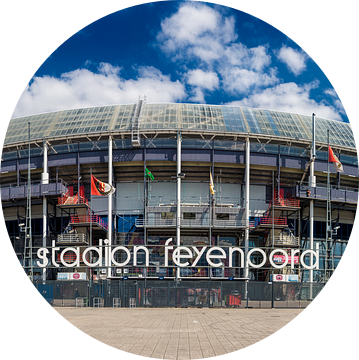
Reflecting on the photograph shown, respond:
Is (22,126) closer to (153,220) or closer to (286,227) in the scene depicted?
(153,220)

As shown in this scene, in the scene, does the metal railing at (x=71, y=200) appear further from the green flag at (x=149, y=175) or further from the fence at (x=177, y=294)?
the fence at (x=177, y=294)

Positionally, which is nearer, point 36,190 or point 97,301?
point 97,301

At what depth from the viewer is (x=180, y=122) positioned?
51.8 meters

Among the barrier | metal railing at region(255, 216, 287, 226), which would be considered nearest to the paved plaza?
the barrier

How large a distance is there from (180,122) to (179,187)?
8.56 meters

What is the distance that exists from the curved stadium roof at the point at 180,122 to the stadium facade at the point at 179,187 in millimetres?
238

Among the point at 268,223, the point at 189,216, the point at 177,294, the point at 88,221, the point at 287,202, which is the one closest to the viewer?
the point at 177,294

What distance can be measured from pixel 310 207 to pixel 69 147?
31.7 m

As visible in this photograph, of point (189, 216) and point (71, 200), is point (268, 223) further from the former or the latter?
point (71, 200)

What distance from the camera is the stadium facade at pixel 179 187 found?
164ft

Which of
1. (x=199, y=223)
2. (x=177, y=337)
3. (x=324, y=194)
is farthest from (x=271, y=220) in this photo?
(x=177, y=337)

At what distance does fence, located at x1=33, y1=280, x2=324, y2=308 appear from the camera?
36.1 meters

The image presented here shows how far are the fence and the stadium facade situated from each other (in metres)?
10.6

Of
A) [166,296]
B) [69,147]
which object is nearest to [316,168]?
[166,296]
